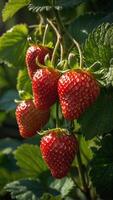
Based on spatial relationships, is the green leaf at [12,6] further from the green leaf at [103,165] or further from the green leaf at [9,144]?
the green leaf at [9,144]

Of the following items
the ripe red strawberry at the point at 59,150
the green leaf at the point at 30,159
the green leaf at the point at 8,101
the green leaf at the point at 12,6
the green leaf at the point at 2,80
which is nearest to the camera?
the ripe red strawberry at the point at 59,150

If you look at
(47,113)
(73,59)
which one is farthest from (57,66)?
(47,113)

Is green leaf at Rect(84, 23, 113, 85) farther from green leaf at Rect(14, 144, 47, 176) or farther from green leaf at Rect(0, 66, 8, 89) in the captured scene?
green leaf at Rect(0, 66, 8, 89)

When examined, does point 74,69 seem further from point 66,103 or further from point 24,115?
point 24,115

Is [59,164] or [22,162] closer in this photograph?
[59,164]

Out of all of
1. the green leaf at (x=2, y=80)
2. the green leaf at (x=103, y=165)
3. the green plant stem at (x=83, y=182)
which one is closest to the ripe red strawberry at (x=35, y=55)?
the green leaf at (x=103, y=165)

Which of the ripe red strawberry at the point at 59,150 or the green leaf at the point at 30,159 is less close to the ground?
the ripe red strawberry at the point at 59,150

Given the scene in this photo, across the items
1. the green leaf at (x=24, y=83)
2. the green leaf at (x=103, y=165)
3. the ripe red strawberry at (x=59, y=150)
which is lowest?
the green leaf at (x=103, y=165)
